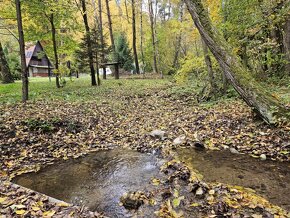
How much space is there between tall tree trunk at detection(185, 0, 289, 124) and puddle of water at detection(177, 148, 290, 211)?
1324mm

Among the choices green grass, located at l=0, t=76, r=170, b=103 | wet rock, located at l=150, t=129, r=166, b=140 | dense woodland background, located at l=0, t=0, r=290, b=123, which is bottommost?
wet rock, located at l=150, t=129, r=166, b=140

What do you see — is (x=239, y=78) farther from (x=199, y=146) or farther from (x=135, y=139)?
(x=135, y=139)

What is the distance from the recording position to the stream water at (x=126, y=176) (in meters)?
3.51

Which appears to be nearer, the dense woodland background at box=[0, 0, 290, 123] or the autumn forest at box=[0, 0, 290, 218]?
the autumn forest at box=[0, 0, 290, 218]

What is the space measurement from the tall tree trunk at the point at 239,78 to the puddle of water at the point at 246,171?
52.1 inches

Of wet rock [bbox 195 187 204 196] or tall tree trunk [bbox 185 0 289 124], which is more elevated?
tall tree trunk [bbox 185 0 289 124]

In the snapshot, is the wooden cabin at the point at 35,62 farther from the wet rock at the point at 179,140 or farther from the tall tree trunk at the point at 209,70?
the wet rock at the point at 179,140

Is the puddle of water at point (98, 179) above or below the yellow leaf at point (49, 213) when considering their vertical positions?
below

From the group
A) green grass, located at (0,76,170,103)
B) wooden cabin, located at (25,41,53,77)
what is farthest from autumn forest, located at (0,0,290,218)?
wooden cabin, located at (25,41,53,77)

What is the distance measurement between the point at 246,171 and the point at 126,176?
204cm

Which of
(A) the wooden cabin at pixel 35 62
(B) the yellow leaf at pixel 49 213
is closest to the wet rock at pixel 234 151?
(B) the yellow leaf at pixel 49 213

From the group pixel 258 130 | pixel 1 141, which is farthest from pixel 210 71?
pixel 1 141

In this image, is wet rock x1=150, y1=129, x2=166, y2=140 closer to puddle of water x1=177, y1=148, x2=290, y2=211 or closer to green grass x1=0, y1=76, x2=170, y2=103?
puddle of water x1=177, y1=148, x2=290, y2=211

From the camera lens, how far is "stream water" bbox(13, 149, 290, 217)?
3506 millimetres
